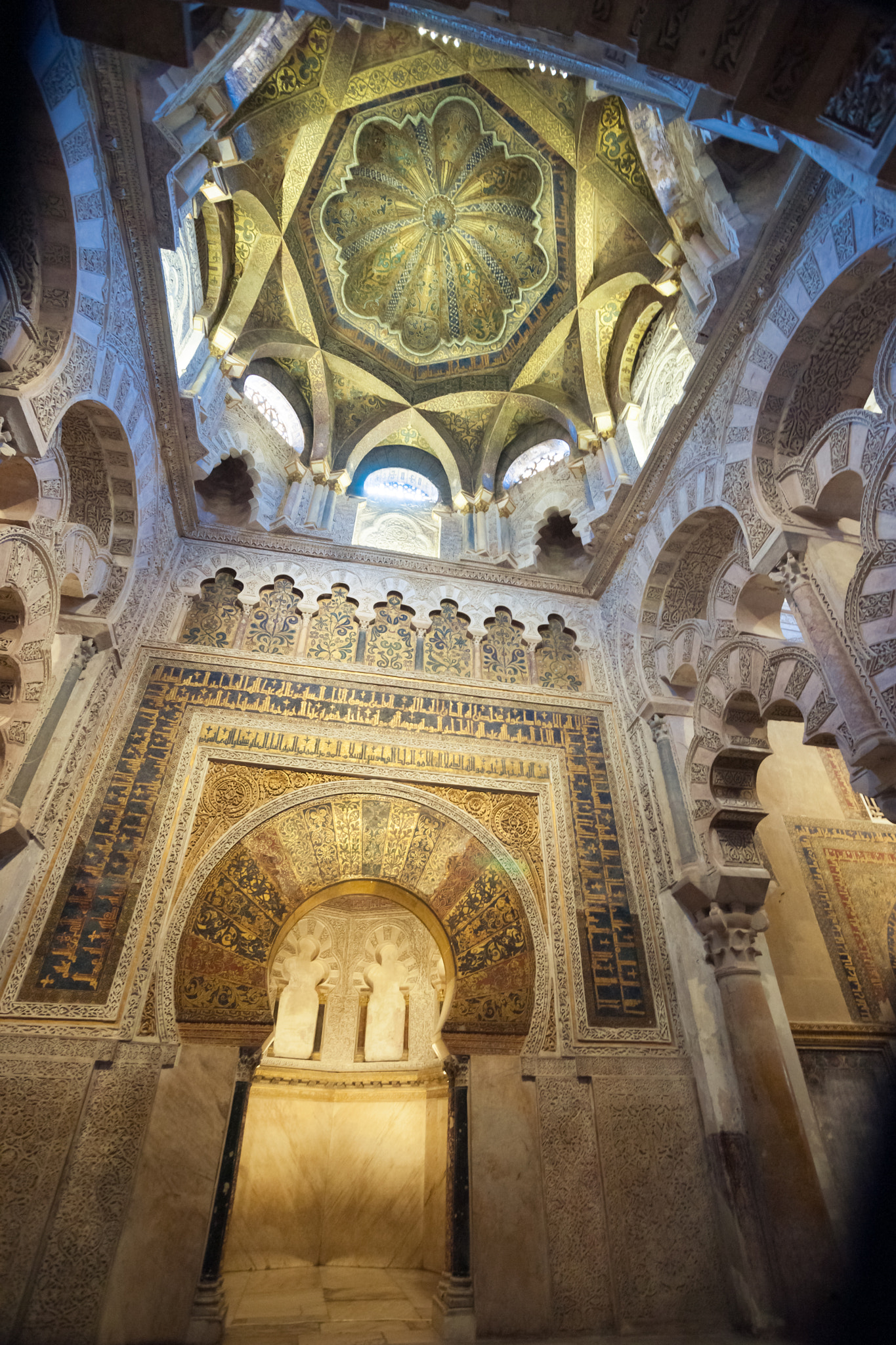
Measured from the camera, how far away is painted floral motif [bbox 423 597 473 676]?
7.12 m

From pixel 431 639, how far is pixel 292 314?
4500 mm

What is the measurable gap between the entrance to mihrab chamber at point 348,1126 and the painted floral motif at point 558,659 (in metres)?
2.90

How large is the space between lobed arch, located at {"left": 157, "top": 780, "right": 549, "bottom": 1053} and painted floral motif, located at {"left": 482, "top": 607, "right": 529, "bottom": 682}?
171cm

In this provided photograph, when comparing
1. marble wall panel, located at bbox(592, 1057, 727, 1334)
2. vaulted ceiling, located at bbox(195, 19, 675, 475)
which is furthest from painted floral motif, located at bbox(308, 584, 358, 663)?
marble wall panel, located at bbox(592, 1057, 727, 1334)

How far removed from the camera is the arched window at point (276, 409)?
8180mm

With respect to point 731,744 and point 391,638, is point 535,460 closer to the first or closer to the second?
point 391,638

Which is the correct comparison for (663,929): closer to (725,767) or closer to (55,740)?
(725,767)

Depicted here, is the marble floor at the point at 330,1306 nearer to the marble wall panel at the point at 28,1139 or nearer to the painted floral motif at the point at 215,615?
the marble wall panel at the point at 28,1139

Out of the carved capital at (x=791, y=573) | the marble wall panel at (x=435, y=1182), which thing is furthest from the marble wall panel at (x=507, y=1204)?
the carved capital at (x=791, y=573)

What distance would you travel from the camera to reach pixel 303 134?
7227mm

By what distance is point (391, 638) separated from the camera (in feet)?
23.6

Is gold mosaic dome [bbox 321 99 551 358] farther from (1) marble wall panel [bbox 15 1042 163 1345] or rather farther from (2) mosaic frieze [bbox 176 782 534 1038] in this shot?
(1) marble wall panel [bbox 15 1042 163 1345]

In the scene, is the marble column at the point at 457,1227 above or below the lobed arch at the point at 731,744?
below

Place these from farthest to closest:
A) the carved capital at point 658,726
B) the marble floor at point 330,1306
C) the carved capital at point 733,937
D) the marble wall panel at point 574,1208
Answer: the carved capital at point 658,726 → the carved capital at point 733,937 → the marble wall panel at point 574,1208 → the marble floor at point 330,1306
